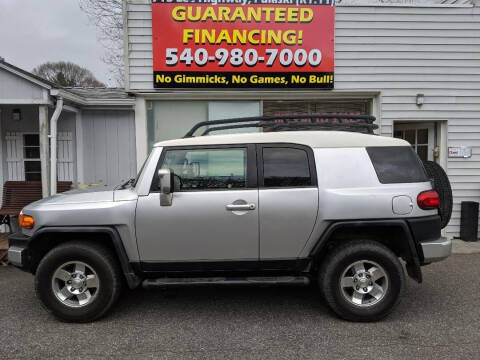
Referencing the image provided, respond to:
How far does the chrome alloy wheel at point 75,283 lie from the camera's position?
3543 mm

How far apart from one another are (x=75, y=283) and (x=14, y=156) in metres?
5.44

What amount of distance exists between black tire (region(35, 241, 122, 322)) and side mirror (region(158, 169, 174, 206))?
857mm

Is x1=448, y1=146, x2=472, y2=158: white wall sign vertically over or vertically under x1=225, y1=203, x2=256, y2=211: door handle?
over

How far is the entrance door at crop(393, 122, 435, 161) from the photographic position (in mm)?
7309

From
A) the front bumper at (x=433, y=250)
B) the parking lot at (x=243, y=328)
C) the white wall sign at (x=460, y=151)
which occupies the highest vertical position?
the white wall sign at (x=460, y=151)

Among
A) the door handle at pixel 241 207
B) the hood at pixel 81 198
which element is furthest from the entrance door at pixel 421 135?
the hood at pixel 81 198

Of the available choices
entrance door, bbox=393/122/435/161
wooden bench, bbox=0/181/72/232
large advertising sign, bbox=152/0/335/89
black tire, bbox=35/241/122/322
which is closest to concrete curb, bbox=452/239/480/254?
entrance door, bbox=393/122/435/161

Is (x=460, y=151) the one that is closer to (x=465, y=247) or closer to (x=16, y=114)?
(x=465, y=247)

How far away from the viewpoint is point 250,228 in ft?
11.5

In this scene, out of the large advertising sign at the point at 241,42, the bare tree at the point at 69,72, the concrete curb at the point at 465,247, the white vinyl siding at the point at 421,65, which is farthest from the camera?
the bare tree at the point at 69,72

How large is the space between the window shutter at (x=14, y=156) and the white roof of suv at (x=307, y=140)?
5537 mm

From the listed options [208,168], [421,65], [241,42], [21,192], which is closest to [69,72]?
[21,192]

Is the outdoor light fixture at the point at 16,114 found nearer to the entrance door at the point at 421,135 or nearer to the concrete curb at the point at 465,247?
the entrance door at the point at 421,135

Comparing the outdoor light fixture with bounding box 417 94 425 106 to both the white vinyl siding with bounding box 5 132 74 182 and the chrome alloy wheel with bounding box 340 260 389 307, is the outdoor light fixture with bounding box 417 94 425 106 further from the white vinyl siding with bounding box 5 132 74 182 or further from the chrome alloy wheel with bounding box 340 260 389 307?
the white vinyl siding with bounding box 5 132 74 182
